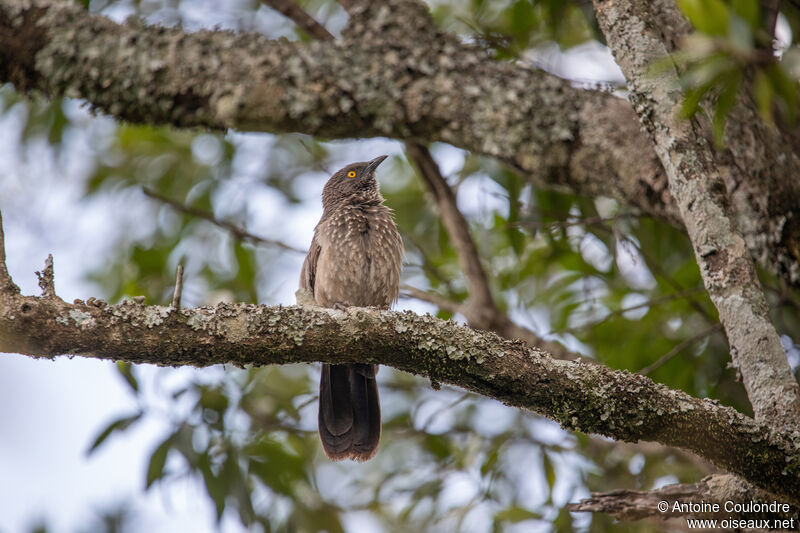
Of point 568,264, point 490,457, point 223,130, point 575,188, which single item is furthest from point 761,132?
point 223,130

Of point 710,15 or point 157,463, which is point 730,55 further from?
point 157,463

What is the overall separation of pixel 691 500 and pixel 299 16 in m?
3.61

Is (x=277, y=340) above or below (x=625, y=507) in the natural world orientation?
above

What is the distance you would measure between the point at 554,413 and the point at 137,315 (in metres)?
1.53

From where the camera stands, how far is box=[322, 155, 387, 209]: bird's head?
5.28 metres

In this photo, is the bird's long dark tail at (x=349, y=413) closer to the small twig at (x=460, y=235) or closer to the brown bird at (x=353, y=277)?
the brown bird at (x=353, y=277)

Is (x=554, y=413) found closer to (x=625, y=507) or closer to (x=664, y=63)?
(x=625, y=507)

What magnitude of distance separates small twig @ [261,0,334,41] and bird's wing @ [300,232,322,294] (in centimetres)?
128

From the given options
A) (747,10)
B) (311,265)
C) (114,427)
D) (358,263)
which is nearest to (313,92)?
(358,263)

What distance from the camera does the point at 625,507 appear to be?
303 centimetres

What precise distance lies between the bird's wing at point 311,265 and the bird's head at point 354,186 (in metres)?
0.43

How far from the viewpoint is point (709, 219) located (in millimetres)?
2922

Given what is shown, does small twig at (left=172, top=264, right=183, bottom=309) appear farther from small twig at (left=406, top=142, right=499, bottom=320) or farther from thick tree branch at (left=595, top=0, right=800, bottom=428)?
small twig at (left=406, top=142, right=499, bottom=320)

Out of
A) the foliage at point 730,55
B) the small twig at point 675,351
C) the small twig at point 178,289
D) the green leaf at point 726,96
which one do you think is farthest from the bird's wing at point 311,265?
the foliage at point 730,55
